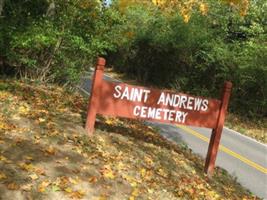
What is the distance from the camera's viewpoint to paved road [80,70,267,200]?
463 inches

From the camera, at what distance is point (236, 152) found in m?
14.9

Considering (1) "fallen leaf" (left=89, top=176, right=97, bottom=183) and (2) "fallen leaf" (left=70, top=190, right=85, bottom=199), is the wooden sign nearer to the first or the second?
(1) "fallen leaf" (left=89, top=176, right=97, bottom=183)

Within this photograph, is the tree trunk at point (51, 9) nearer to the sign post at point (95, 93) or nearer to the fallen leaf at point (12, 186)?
the sign post at point (95, 93)

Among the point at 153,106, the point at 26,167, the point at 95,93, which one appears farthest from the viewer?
the point at 153,106

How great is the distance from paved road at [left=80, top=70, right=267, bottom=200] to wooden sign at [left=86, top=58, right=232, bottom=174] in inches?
97.2

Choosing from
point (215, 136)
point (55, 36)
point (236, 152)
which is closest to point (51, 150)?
point (215, 136)

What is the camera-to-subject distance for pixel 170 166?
8.55 meters

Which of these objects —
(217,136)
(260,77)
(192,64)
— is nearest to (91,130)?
(217,136)

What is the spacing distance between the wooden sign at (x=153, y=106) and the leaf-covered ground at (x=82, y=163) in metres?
0.55

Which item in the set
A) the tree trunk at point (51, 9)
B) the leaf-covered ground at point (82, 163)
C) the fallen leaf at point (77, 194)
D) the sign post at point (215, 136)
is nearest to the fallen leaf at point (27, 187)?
the leaf-covered ground at point (82, 163)

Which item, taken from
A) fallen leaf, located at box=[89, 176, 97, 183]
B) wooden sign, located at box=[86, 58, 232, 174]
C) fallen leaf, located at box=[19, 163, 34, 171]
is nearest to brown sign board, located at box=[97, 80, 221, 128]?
wooden sign, located at box=[86, 58, 232, 174]

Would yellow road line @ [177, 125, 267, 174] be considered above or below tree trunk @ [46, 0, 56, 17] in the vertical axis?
below

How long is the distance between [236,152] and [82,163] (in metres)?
8.75

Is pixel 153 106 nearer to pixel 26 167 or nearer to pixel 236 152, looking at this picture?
pixel 26 167
